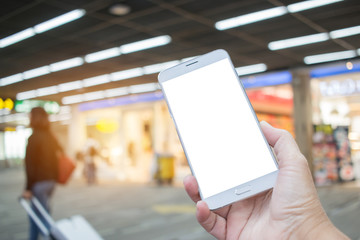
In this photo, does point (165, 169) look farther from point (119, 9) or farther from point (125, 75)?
point (119, 9)

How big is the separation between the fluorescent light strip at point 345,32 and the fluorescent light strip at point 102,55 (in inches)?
212

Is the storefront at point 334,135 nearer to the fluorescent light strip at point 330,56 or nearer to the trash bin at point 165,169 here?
the fluorescent light strip at point 330,56

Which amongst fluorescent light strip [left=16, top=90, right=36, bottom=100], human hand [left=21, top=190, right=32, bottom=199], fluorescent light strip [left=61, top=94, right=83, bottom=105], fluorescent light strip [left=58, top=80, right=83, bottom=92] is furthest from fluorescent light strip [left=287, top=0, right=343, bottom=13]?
fluorescent light strip [left=61, top=94, right=83, bottom=105]

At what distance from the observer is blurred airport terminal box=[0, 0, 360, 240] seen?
22.6 ft

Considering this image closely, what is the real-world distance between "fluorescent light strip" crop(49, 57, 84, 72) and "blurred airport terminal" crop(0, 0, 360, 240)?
3 centimetres

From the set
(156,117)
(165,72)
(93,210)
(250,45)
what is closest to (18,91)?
(156,117)

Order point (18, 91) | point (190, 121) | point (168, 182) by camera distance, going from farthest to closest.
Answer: point (18, 91) → point (168, 182) → point (190, 121)

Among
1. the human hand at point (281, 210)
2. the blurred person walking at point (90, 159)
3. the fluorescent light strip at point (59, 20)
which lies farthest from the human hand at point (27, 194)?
the blurred person walking at point (90, 159)

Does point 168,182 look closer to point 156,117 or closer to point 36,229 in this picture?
point 156,117

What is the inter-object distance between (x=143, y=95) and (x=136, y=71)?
4319mm

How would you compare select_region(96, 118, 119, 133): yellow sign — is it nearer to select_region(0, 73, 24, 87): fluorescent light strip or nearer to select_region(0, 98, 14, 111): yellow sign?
select_region(0, 73, 24, 87): fluorescent light strip

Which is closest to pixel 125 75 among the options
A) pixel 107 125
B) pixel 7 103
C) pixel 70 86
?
pixel 70 86

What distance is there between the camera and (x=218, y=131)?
1.57 metres

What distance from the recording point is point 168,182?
13.4 m
